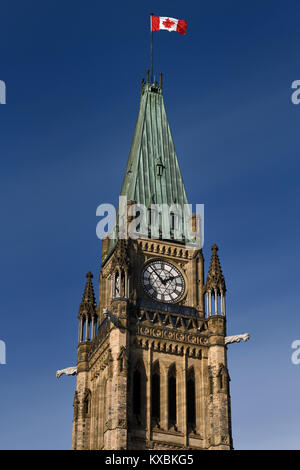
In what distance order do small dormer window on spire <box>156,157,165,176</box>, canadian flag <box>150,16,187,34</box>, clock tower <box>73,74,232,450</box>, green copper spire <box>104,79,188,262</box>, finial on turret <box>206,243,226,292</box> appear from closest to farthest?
clock tower <box>73,74,232,450</box>
finial on turret <box>206,243,226,292</box>
green copper spire <box>104,79,188,262</box>
small dormer window on spire <box>156,157,165,176</box>
canadian flag <box>150,16,187,34</box>

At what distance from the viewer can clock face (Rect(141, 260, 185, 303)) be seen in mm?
89000

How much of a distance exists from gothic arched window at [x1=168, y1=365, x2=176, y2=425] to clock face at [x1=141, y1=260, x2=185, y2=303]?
6810 millimetres

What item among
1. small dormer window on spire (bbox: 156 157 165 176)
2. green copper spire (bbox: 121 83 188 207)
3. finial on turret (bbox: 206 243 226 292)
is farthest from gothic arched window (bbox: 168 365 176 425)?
small dormer window on spire (bbox: 156 157 165 176)

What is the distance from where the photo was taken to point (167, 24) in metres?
97.6

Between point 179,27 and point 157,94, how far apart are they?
7.68 m

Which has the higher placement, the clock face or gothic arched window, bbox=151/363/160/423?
the clock face

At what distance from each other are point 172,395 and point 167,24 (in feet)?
115

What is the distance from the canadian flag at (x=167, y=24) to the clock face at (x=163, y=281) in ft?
73.5

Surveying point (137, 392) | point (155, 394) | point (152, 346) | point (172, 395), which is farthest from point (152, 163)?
point (137, 392)

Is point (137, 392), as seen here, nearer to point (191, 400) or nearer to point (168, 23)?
point (191, 400)

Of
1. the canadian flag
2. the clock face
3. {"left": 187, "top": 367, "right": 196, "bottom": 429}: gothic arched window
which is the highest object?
the canadian flag

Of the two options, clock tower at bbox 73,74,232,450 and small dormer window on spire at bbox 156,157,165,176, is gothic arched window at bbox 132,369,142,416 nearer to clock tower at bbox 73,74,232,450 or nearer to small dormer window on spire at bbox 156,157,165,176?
clock tower at bbox 73,74,232,450

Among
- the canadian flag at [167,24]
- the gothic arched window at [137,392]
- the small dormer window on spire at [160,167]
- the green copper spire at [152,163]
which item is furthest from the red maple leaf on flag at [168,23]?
the gothic arched window at [137,392]
